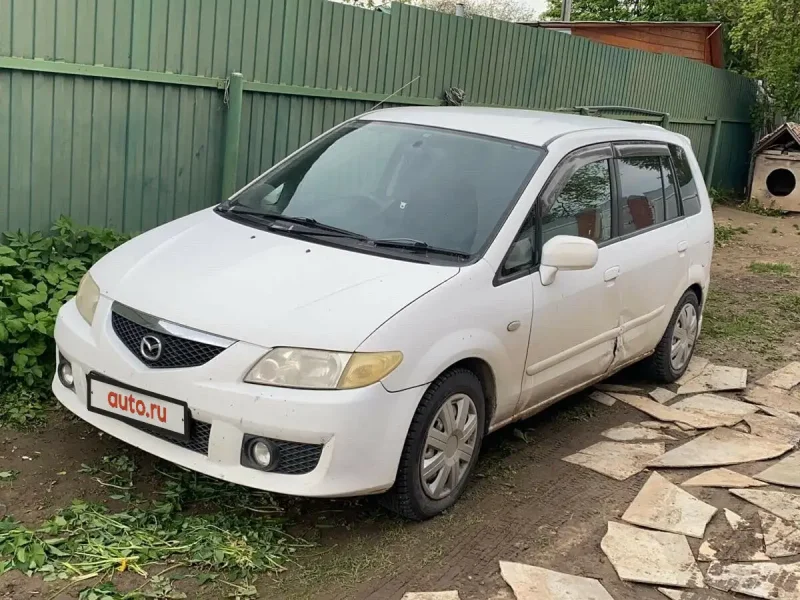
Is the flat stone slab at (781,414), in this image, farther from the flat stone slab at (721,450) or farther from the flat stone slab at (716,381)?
the flat stone slab at (721,450)

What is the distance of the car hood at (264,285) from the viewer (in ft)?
11.6

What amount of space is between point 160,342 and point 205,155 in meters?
3.23

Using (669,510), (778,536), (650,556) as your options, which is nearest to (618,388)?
(669,510)

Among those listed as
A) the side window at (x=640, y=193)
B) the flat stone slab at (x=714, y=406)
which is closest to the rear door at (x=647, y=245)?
the side window at (x=640, y=193)

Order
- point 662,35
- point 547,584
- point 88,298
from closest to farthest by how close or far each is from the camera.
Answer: point 547,584 → point 88,298 → point 662,35

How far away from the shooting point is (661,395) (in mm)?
6191

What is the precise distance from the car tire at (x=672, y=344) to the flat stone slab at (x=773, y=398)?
1.59ft

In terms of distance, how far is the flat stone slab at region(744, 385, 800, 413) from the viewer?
6.15 m

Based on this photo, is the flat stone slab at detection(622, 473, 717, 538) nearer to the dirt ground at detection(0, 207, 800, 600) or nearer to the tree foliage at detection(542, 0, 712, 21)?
the dirt ground at detection(0, 207, 800, 600)

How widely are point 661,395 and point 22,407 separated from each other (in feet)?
13.0

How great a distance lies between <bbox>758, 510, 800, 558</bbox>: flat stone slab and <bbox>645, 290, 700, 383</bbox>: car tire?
182cm

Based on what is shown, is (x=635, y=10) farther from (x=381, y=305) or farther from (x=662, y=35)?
(x=381, y=305)

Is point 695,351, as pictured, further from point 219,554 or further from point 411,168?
point 219,554

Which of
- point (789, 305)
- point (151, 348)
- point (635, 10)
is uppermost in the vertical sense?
point (635, 10)
